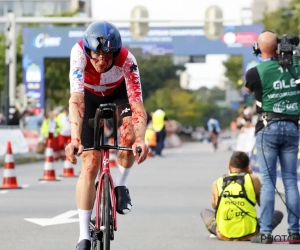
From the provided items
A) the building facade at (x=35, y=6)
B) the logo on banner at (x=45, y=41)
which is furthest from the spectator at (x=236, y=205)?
the building facade at (x=35, y=6)

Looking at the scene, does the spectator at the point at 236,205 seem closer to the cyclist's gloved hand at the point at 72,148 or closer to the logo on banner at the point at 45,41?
the cyclist's gloved hand at the point at 72,148

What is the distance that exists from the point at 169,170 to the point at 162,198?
33.5ft

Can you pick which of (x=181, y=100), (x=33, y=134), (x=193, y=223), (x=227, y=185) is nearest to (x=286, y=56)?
(x=227, y=185)

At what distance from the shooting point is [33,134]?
3472 cm

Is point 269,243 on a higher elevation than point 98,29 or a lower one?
lower

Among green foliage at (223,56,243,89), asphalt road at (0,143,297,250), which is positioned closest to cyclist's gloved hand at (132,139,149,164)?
asphalt road at (0,143,297,250)

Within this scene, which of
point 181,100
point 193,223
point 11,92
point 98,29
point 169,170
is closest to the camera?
point 98,29

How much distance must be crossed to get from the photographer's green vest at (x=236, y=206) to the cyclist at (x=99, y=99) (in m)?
2.40

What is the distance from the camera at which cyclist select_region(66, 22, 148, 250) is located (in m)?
7.62

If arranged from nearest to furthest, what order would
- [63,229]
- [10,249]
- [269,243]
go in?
[10,249] → [269,243] → [63,229]

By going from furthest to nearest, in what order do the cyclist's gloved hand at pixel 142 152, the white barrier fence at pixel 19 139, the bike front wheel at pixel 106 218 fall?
the white barrier fence at pixel 19 139 → the cyclist's gloved hand at pixel 142 152 → the bike front wheel at pixel 106 218

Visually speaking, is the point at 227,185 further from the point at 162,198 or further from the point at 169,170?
the point at 169,170

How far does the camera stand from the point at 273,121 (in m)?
10.4

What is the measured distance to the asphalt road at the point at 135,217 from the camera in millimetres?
9992
